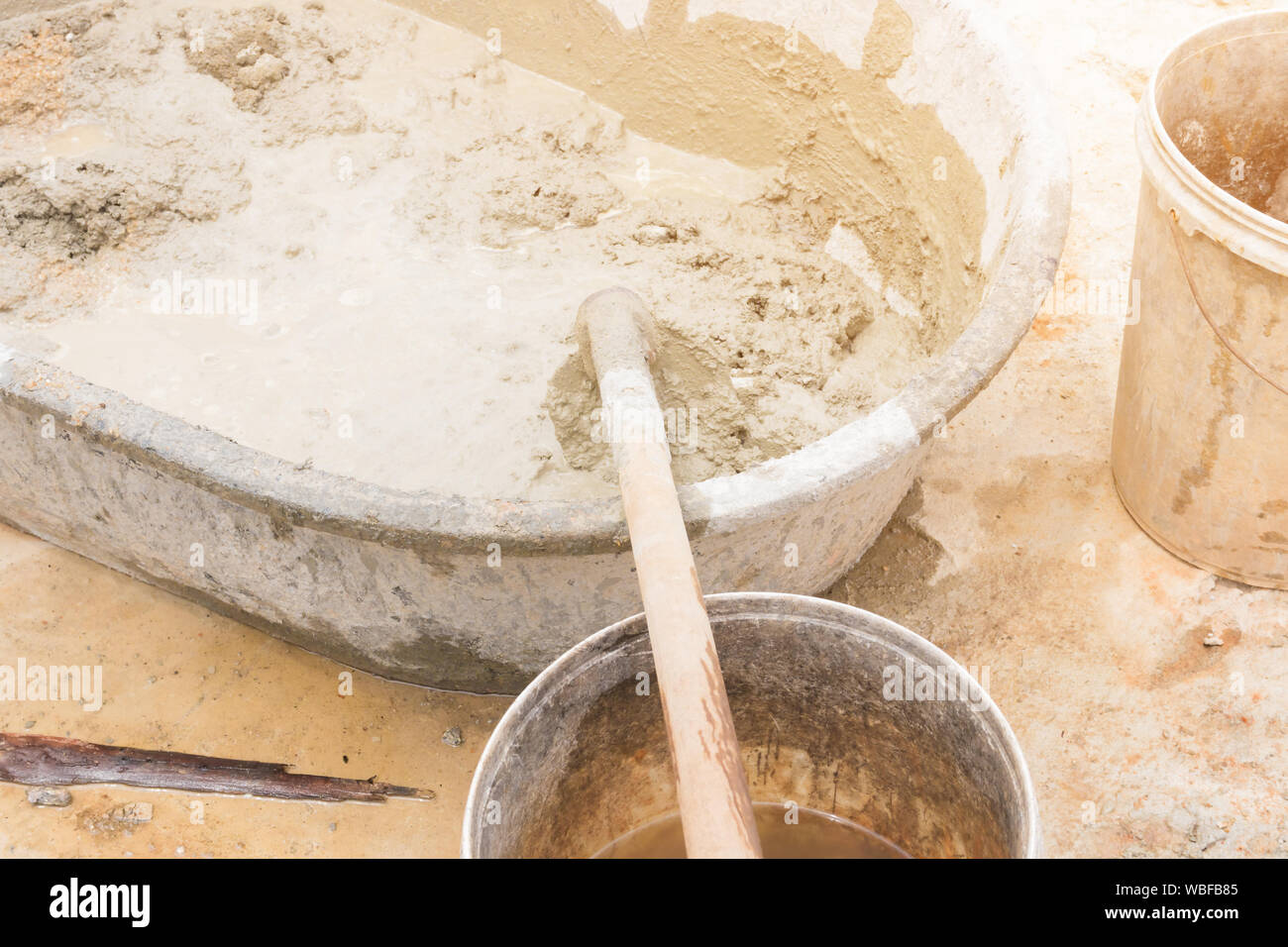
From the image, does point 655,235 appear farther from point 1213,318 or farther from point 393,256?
point 1213,318

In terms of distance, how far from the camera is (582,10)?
3650 millimetres

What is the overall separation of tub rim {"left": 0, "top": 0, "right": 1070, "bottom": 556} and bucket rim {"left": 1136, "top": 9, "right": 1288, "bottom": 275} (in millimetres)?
218

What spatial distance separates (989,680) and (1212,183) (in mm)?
1143

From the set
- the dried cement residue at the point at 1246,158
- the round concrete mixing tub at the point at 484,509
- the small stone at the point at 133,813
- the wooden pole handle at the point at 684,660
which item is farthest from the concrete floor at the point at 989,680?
the wooden pole handle at the point at 684,660

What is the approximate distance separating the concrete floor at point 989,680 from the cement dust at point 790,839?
1.67 feet

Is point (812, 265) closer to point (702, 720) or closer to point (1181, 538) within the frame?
point (1181, 538)

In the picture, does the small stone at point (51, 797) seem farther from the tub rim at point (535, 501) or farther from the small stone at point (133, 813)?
the tub rim at point (535, 501)

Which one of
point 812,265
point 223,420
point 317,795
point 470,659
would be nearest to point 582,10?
point 812,265

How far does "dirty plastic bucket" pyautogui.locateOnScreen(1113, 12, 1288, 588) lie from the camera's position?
233 cm

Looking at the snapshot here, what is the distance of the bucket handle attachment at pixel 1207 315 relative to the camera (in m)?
2.41

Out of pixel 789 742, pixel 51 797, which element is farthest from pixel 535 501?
pixel 51 797

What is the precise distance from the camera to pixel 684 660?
1719mm

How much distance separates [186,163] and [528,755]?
8.80 feet

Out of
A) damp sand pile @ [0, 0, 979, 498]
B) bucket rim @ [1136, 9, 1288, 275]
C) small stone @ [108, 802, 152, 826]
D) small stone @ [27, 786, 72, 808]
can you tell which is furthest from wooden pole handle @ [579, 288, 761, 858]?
small stone @ [27, 786, 72, 808]
